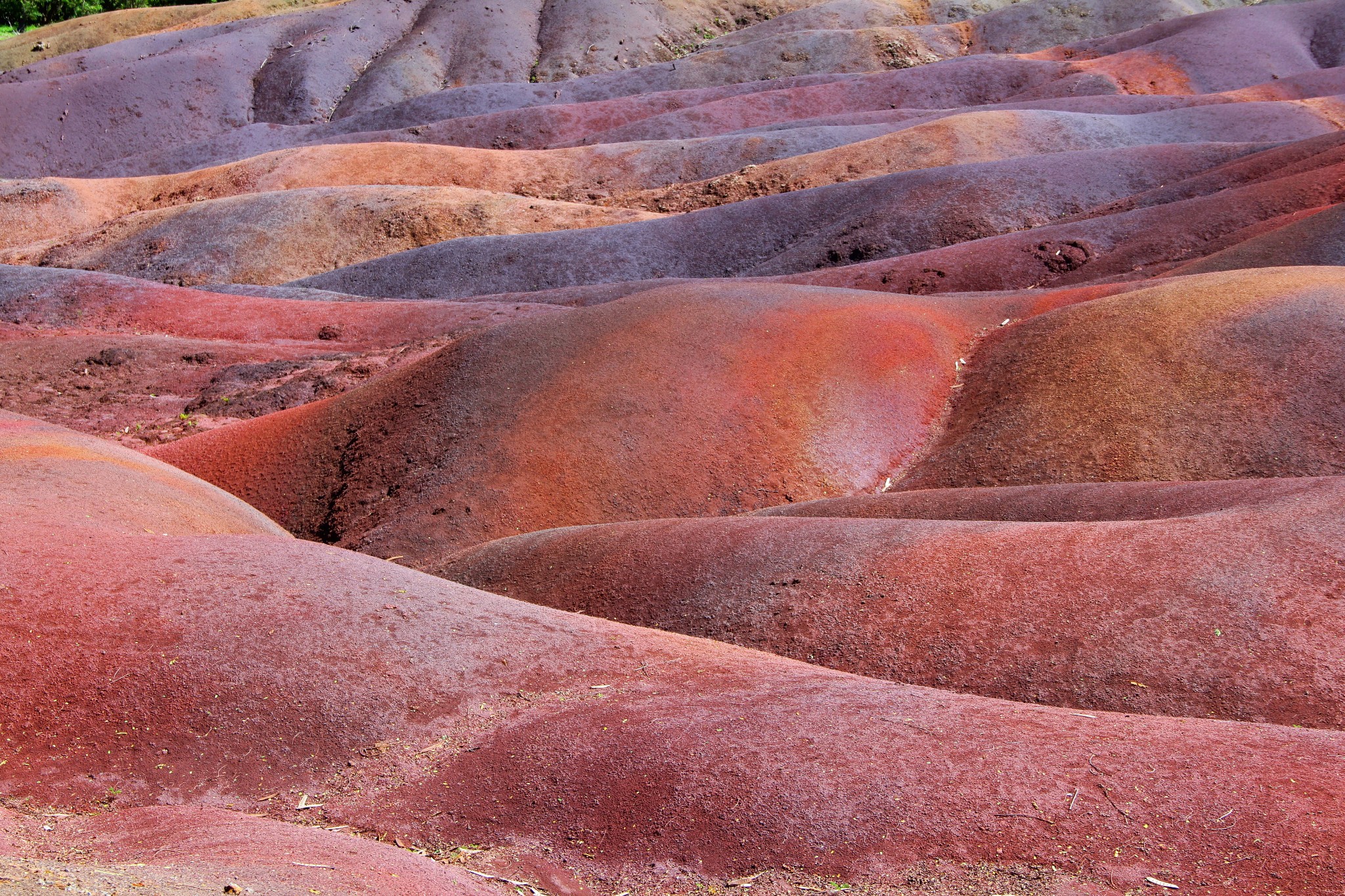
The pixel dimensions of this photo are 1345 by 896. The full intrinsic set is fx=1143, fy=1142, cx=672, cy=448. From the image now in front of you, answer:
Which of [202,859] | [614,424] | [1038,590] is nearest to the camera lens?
[202,859]

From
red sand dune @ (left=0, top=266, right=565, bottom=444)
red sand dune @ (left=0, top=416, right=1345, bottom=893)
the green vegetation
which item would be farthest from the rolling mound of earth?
the green vegetation

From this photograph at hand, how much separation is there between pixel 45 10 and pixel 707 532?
256 ft

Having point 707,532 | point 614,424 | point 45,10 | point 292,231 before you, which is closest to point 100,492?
point 707,532

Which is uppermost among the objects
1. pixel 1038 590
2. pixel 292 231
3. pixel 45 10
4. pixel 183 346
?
pixel 45 10

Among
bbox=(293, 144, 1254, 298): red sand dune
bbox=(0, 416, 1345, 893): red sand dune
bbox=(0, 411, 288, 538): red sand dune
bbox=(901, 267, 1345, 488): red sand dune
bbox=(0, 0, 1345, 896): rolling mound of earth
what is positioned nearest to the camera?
bbox=(0, 416, 1345, 893): red sand dune

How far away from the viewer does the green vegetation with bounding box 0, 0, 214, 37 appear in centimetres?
6962

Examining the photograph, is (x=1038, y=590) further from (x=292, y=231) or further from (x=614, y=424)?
(x=292, y=231)

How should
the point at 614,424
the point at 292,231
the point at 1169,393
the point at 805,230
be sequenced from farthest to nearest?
the point at 292,231 → the point at 805,230 → the point at 614,424 → the point at 1169,393

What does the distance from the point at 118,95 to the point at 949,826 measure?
5817 cm

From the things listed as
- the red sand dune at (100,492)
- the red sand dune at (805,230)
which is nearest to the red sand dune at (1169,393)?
the red sand dune at (100,492)

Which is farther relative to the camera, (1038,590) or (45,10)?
(45,10)

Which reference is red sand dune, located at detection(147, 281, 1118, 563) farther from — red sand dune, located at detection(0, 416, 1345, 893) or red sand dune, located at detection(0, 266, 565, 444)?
red sand dune, located at detection(0, 416, 1345, 893)

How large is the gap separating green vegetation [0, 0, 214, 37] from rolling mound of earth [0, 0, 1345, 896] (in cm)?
4428

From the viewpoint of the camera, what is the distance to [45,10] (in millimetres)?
70938
